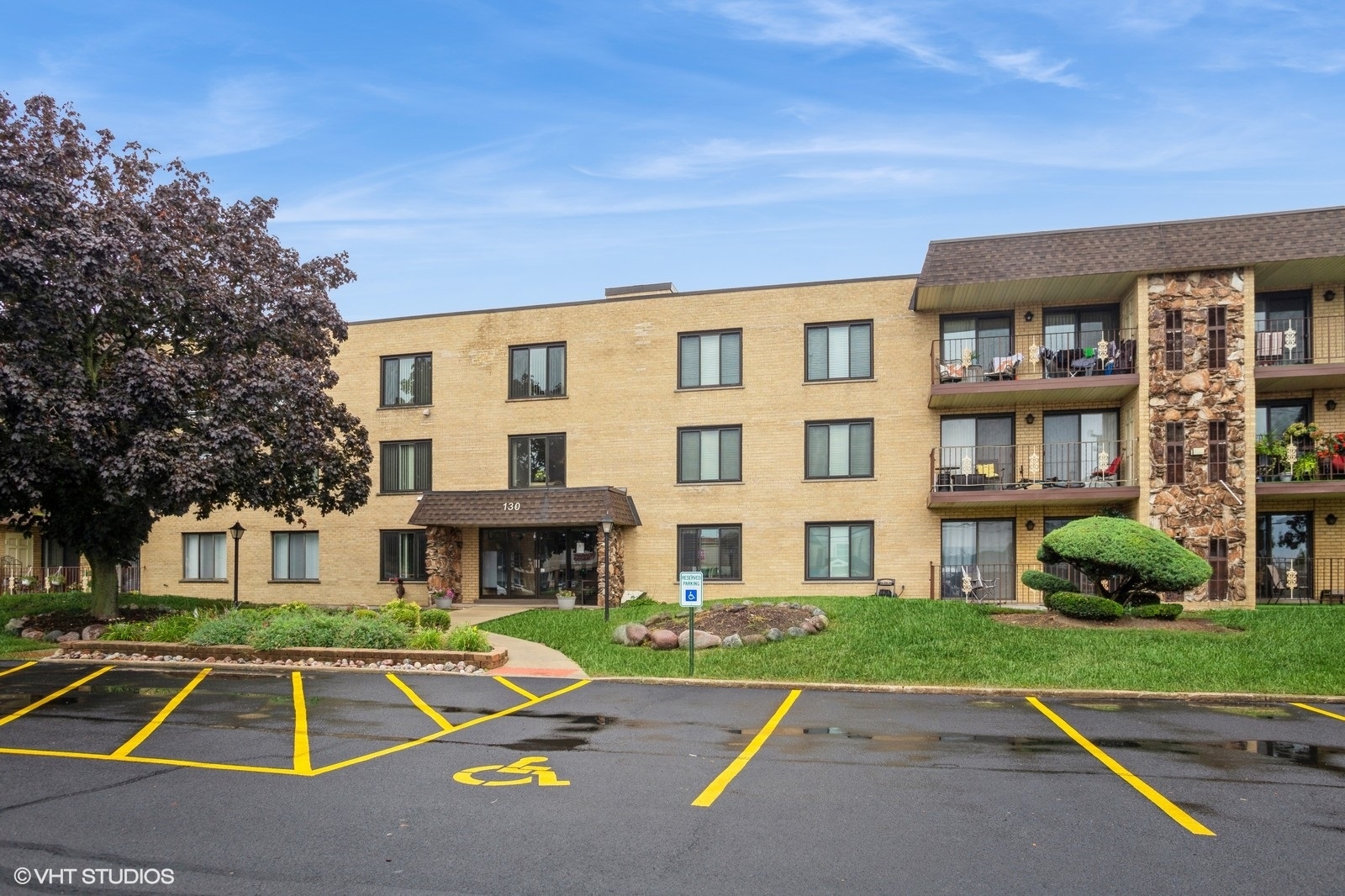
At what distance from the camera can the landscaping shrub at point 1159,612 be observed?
19219 millimetres

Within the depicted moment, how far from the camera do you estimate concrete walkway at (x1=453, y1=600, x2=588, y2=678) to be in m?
16.3

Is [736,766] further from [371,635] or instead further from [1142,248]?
[1142,248]

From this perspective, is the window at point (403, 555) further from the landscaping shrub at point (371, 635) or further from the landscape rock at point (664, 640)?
the landscape rock at point (664, 640)

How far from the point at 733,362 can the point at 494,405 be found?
7155mm

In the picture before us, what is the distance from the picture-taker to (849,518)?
27141 mm

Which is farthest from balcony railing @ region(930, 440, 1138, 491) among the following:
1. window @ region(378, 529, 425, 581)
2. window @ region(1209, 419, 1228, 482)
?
window @ region(378, 529, 425, 581)

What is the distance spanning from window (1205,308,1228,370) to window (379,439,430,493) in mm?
20754

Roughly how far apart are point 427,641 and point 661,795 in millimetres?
10236

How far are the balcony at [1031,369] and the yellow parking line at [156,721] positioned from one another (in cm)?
1780

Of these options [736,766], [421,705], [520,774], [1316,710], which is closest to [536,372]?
[421,705]

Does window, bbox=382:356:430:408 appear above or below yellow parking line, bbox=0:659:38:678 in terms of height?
above

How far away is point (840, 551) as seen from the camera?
1075 inches

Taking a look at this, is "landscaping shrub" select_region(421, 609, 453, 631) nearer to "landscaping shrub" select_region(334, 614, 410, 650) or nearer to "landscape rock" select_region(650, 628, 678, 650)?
"landscaping shrub" select_region(334, 614, 410, 650)

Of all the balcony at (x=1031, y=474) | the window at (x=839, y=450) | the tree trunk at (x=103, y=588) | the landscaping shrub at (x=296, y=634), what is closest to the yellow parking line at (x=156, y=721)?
the landscaping shrub at (x=296, y=634)
